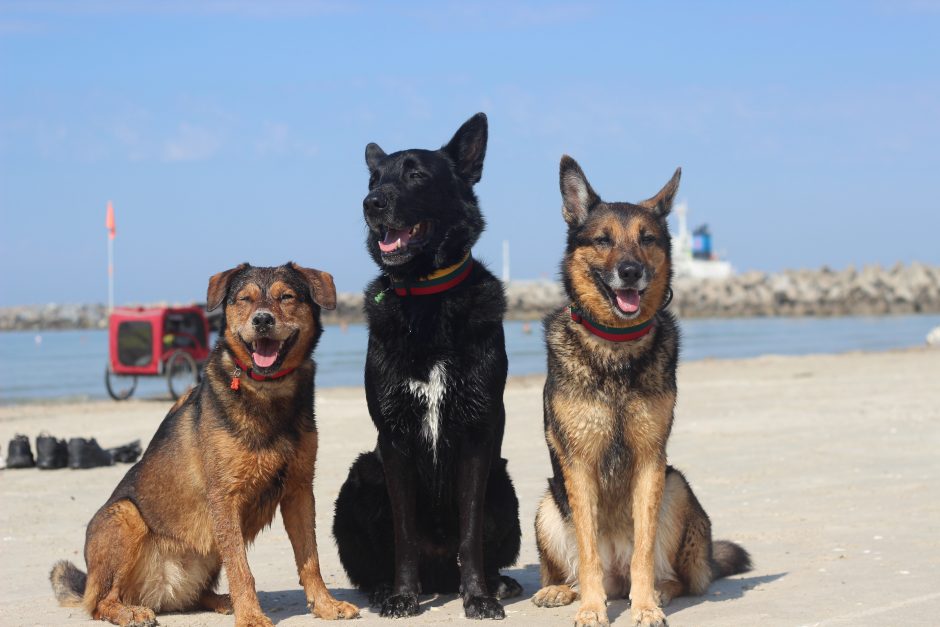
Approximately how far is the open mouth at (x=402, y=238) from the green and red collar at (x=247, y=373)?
2.88ft

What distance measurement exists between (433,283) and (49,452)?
752cm

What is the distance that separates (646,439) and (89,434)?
1238 centimetres

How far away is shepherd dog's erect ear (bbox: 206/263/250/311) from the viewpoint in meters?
5.48

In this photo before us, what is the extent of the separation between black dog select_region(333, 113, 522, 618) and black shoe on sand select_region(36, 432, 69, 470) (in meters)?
6.73

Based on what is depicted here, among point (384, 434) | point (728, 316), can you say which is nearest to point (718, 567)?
point (384, 434)

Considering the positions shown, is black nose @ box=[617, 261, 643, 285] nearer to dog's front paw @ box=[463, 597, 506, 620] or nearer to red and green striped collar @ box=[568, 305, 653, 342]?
red and green striped collar @ box=[568, 305, 653, 342]

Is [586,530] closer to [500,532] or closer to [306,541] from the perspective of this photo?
[500,532]

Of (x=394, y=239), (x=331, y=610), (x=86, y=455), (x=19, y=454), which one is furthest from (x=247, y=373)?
(x=19, y=454)

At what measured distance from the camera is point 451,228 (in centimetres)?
587

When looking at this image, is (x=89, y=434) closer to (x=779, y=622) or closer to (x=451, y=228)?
(x=451, y=228)

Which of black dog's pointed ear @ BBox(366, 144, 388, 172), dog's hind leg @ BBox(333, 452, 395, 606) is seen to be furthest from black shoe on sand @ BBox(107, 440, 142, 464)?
black dog's pointed ear @ BBox(366, 144, 388, 172)

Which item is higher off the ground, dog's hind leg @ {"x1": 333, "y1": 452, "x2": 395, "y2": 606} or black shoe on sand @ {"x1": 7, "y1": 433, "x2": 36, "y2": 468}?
dog's hind leg @ {"x1": 333, "y1": 452, "x2": 395, "y2": 606}

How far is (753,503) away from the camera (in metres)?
8.64

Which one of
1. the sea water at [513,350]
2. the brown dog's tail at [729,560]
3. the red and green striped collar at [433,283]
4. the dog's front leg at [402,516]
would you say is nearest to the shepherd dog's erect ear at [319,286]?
the red and green striped collar at [433,283]
